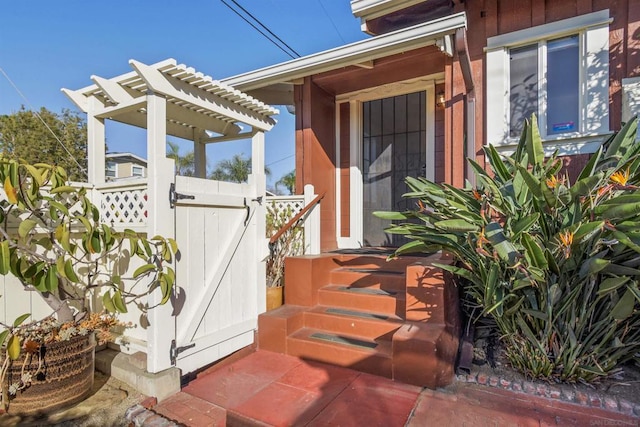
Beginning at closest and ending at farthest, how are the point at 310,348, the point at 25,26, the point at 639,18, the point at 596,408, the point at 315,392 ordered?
the point at 596,408 < the point at 315,392 < the point at 310,348 < the point at 639,18 < the point at 25,26

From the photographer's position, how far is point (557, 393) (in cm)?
227

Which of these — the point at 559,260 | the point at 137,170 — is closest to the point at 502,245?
the point at 559,260

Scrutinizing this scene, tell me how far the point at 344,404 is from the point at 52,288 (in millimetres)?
2102

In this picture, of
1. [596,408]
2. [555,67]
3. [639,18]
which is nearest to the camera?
[596,408]

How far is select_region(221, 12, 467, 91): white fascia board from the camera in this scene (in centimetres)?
345

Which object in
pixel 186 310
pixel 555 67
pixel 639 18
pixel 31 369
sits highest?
pixel 639 18

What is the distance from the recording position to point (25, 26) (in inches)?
321

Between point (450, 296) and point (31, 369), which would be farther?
point (450, 296)

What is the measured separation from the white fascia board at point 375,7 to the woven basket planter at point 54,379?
5150mm

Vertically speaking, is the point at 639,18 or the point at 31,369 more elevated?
the point at 639,18

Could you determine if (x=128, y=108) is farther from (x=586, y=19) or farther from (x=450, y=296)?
(x=586, y=19)

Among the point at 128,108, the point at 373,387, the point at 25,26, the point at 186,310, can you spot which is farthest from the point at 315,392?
the point at 25,26

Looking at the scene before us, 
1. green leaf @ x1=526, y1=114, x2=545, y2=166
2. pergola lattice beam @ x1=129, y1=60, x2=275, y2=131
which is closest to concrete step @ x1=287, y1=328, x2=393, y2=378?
green leaf @ x1=526, y1=114, x2=545, y2=166

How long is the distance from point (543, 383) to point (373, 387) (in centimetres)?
117
